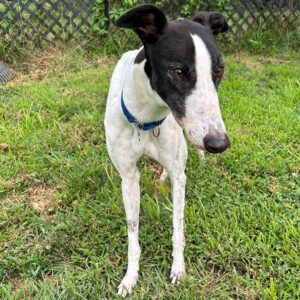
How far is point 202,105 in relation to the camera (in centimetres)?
175

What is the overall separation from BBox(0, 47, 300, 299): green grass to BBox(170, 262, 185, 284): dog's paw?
0.06 metres

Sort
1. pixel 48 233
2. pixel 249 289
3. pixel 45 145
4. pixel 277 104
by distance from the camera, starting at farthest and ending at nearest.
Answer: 1. pixel 277 104
2. pixel 45 145
3. pixel 48 233
4. pixel 249 289

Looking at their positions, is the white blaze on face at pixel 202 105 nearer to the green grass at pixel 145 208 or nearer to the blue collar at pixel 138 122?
the blue collar at pixel 138 122

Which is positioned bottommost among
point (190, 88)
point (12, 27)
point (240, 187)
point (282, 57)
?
point (282, 57)

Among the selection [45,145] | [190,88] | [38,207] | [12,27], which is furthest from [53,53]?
[190,88]

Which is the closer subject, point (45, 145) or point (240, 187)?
point (240, 187)

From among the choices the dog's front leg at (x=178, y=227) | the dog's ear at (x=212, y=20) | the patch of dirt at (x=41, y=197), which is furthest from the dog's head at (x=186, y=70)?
the patch of dirt at (x=41, y=197)

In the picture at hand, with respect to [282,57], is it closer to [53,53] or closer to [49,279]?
[53,53]

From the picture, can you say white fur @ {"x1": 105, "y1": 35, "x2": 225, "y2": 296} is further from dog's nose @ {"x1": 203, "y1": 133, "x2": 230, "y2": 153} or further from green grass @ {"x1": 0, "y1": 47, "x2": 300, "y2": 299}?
dog's nose @ {"x1": 203, "y1": 133, "x2": 230, "y2": 153}

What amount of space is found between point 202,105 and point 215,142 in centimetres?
19

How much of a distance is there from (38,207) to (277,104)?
2.67 metres

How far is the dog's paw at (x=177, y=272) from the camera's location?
7.91 feet

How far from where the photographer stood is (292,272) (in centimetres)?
236

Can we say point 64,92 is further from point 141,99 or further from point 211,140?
point 211,140
